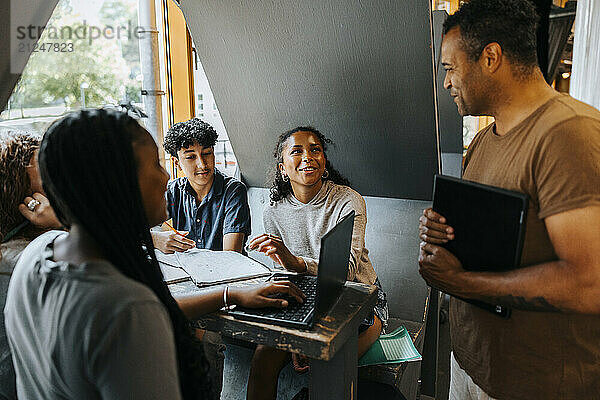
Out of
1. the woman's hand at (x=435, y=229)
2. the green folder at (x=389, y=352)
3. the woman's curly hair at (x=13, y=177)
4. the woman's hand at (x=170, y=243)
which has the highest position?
the woman's curly hair at (x=13, y=177)

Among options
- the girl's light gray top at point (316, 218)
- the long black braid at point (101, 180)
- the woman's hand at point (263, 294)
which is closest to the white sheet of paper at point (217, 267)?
the woman's hand at point (263, 294)

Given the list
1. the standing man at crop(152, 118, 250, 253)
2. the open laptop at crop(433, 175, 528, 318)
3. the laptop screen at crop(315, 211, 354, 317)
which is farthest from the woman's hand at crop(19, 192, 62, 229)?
the open laptop at crop(433, 175, 528, 318)

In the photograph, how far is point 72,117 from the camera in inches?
31.6

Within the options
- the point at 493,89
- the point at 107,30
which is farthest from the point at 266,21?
the point at 493,89

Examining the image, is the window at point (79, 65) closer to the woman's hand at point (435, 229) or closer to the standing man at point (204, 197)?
the standing man at point (204, 197)

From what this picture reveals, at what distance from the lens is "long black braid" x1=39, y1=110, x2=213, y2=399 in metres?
0.77

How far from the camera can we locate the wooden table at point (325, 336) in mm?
1096

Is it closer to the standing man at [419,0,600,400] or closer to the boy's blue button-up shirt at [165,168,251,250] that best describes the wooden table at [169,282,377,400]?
the standing man at [419,0,600,400]

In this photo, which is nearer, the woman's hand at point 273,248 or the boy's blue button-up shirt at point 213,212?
the woman's hand at point 273,248

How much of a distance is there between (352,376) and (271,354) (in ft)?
1.81

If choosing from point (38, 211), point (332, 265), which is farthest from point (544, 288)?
point (38, 211)

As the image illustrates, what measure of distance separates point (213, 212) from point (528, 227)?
5.12ft

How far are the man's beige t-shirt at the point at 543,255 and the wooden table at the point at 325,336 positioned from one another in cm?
29

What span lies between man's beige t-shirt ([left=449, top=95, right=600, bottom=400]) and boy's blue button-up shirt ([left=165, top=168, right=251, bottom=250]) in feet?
4.26
